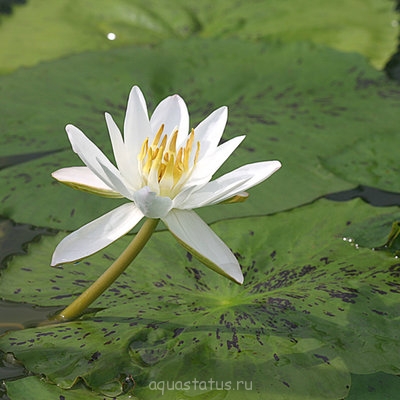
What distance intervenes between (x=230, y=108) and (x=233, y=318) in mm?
1409

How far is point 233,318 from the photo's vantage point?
1.76 metres

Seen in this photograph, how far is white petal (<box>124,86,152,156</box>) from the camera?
1.64 meters

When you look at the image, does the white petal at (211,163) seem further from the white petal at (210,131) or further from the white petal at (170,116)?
the white petal at (170,116)

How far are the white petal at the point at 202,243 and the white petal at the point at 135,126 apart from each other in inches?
8.7

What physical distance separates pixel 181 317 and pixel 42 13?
9.17 ft

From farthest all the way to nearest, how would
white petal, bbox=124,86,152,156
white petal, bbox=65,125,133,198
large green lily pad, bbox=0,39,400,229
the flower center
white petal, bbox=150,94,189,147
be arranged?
large green lily pad, bbox=0,39,400,229
white petal, bbox=150,94,189,147
white petal, bbox=124,86,152,156
the flower center
white petal, bbox=65,125,133,198

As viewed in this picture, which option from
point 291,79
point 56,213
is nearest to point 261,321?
point 56,213

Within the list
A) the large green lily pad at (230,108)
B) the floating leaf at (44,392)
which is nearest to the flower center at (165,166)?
the floating leaf at (44,392)

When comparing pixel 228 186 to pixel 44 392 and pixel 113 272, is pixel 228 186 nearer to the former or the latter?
pixel 113 272

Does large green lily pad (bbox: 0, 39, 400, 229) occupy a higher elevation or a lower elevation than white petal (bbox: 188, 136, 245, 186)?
lower

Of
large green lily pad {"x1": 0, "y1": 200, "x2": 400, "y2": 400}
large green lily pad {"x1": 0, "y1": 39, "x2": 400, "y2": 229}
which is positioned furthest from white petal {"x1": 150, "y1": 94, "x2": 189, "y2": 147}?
large green lily pad {"x1": 0, "y1": 39, "x2": 400, "y2": 229}

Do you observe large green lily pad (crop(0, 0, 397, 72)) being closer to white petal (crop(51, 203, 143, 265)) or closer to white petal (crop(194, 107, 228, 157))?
white petal (crop(194, 107, 228, 157))

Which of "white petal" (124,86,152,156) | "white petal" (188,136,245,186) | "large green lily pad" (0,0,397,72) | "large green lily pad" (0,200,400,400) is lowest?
"large green lily pad" (0,200,400,400)

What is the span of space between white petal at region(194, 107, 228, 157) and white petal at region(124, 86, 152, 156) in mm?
141
